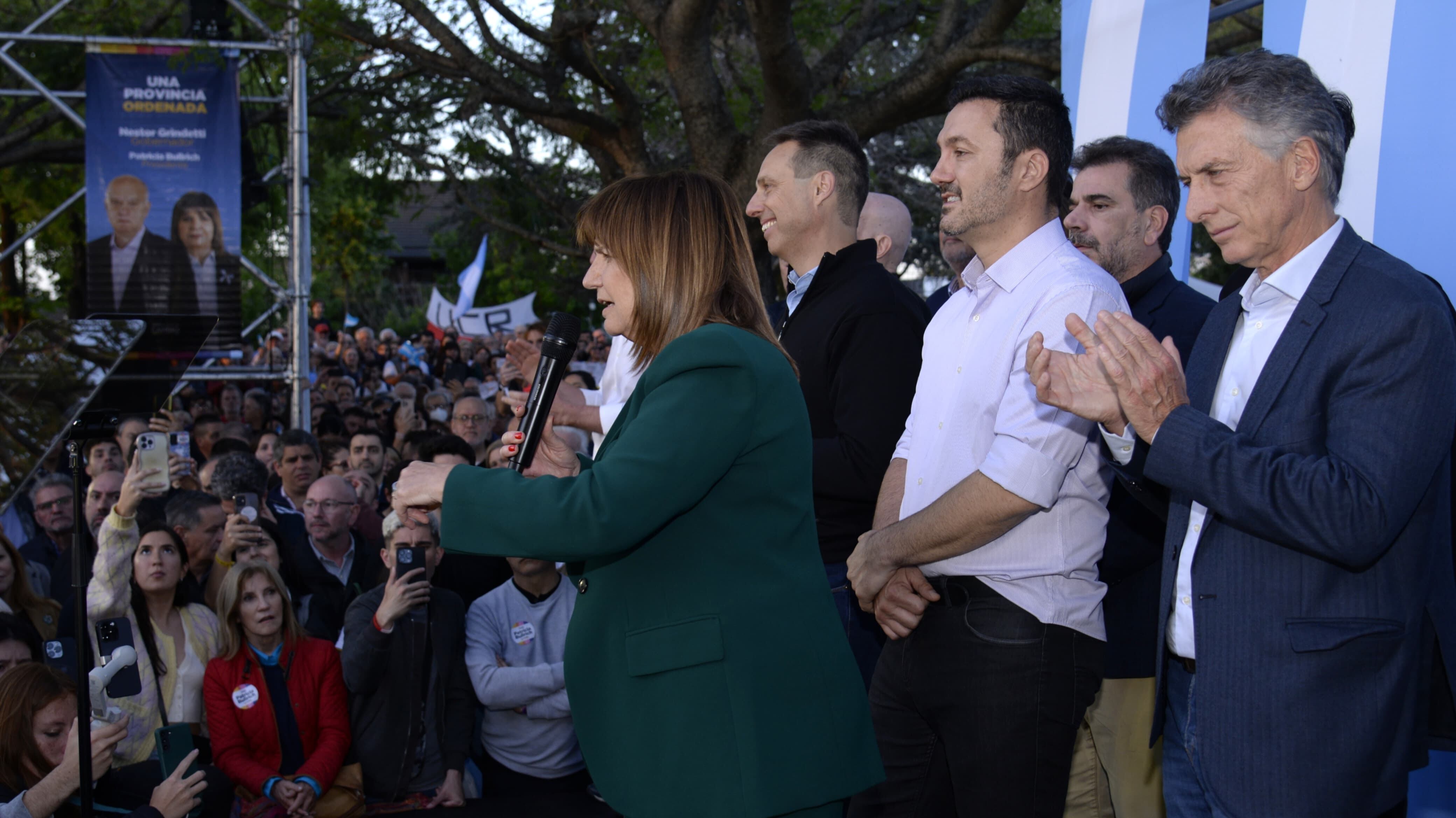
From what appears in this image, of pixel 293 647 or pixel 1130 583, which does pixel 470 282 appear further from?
pixel 1130 583

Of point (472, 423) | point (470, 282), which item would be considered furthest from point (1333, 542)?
point (470, 282)

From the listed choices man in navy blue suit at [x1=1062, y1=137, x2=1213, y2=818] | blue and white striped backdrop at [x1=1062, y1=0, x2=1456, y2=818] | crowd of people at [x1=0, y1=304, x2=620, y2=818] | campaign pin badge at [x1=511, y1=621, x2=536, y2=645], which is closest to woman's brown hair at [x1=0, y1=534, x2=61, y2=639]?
crowd of people at [x1=0, y1=304, x2=620, y2=818]

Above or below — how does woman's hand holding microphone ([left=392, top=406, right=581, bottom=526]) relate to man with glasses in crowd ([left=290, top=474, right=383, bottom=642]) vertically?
above

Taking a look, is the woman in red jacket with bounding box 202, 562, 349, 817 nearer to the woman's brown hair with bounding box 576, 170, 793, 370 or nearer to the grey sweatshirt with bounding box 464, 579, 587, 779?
the grey sweatshirt with bounding box 464, 579, 587, 779

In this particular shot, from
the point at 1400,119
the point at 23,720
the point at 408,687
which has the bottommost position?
the point at 408,687

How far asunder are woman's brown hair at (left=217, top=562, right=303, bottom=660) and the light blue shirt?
108 inches

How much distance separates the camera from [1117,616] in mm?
2998

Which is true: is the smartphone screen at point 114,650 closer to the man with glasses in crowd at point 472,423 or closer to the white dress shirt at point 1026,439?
the white dress shirt at point 1026,439

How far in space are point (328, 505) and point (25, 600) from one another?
1.43 metres

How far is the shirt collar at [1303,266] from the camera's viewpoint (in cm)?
216

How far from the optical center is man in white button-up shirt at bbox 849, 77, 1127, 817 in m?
2.52

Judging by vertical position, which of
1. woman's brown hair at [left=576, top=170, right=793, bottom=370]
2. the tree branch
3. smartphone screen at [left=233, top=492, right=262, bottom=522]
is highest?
the tree branch

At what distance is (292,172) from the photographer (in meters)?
9.86

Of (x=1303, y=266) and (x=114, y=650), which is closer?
(x=1303, y=266)
